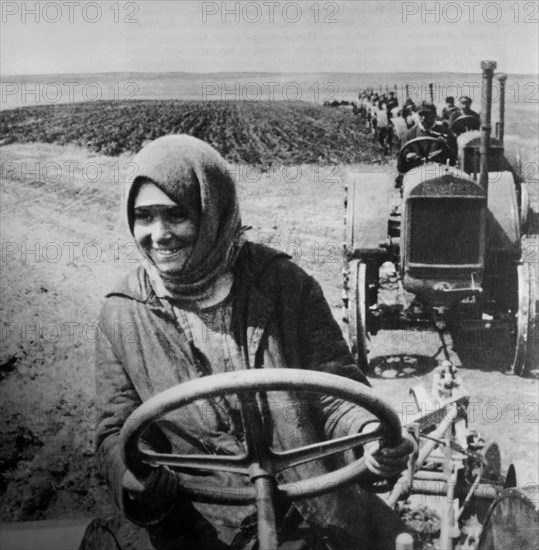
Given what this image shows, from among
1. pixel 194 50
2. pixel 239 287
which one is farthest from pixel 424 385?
pixel 194 50

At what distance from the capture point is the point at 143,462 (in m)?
1.99

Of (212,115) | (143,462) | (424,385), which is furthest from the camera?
(424,385)

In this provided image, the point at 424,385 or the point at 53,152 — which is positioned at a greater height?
the point at 53,152

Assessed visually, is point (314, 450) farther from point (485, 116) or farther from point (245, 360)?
point (485, 116)

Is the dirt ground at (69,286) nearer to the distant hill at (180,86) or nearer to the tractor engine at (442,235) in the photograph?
the distant hill at (180,86)

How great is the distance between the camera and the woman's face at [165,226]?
7.21 feet

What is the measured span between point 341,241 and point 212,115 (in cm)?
84

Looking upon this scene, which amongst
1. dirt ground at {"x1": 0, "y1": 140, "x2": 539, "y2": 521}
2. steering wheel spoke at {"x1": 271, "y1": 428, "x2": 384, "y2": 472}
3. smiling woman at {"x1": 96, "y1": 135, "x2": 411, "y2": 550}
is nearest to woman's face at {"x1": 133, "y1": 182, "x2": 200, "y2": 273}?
smiling woman at {"x1": 96, "y1": 135, "x2": 411, "y2": 550}

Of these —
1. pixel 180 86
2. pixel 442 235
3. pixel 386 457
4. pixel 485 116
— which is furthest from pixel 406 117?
pixel 386 457

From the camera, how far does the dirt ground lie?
8.69 ft

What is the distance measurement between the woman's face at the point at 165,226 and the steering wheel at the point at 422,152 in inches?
72.0

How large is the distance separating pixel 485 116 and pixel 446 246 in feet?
2.65

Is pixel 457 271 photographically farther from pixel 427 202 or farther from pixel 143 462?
pixel 143 462

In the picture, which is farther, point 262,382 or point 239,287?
point 239,287
